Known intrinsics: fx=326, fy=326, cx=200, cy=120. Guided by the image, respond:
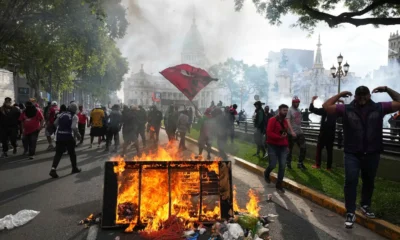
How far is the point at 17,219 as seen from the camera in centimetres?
458

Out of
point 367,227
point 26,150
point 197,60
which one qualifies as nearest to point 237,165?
point 367,227

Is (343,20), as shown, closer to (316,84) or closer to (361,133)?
(361,133)

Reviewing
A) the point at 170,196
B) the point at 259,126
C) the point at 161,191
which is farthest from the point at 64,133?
the point at 259,126

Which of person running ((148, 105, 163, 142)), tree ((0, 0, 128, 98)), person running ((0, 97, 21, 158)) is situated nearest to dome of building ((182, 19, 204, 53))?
tree ((0, 0, 128, 98))

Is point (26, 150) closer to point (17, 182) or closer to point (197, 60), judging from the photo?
point (17, 182)

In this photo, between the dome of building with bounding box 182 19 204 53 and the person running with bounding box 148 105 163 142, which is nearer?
the person running with bounding box 148 105 163 142

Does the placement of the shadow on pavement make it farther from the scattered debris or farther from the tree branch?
the tree branch

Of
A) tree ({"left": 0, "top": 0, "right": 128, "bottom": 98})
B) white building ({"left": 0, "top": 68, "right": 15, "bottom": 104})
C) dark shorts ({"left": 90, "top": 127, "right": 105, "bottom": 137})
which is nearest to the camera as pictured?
dark shorts ({"left": 90, "top": 127, "right": 105, "bottom": 137})

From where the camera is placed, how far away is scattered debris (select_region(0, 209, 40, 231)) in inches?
173

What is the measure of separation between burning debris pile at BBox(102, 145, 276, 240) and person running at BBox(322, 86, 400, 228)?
4.60 ft

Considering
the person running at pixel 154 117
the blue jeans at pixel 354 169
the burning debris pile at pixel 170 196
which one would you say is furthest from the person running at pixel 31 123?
the blue jeans at pixel 354 169

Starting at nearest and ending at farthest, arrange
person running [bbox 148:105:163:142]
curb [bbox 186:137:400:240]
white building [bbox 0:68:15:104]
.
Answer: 1. curb [bbox 186:137:400:240]
2. person running [bbox 148:105:163:142]
3. white building [bbox 0:68:15:104]

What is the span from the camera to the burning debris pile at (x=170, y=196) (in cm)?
420

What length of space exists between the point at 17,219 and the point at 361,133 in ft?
16.3
